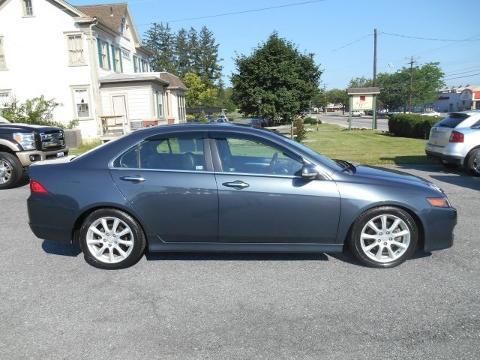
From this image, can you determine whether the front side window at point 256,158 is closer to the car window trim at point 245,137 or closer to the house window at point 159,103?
the car window trim at point 245,137

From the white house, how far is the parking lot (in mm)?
19321

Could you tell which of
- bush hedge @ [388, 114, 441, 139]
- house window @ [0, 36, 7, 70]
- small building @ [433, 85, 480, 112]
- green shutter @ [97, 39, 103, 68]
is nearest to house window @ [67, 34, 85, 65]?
green shutter @ [97, 39, 103, 68]

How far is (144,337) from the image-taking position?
118 inches

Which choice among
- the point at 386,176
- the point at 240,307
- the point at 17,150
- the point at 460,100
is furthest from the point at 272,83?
the point at 460,100

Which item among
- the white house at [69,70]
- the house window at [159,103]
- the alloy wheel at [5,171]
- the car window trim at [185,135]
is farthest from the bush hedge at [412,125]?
the car window trim at [185,135]

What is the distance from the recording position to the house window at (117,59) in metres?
26.8

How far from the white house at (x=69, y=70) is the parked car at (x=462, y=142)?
17229 mm

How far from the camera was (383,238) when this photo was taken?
4.12 metres

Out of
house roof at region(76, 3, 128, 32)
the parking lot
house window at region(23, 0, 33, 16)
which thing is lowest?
the parking lot

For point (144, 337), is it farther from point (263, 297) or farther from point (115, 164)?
point (115, 164)

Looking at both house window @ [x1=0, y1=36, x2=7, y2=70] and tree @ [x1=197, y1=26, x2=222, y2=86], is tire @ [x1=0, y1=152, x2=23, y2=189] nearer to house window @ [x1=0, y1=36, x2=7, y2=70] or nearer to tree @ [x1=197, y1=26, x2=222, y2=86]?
house window @ [x1=0, y1=36, x2=7, y2=70]

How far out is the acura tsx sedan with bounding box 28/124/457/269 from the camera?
4020 mm

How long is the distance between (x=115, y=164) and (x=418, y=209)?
3.17 meters

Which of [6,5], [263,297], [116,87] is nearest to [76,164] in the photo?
[263,297]
